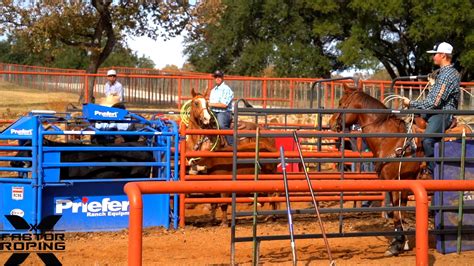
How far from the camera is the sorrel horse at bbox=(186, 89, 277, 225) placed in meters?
10.8

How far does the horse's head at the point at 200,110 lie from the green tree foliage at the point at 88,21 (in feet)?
68.3

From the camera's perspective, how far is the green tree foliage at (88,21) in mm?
31469

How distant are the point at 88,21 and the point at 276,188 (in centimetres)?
3023

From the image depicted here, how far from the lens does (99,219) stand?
981cm

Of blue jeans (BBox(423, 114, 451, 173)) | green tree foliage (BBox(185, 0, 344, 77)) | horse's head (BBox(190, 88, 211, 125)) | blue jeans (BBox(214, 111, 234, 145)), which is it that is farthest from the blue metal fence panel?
green tree foliage (BBox(185, 0, 344, 77))

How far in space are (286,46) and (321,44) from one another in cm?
331

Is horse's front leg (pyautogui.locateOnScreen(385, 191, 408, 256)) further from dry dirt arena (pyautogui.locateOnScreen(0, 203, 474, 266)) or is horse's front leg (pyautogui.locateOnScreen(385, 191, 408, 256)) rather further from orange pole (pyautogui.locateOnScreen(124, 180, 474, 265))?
orange pole (pyautogui.locateOnScreen(124, 180, 474, 265))

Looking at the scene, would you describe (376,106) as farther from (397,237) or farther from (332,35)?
(332,35)

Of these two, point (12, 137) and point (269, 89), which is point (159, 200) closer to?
point (12, 137)

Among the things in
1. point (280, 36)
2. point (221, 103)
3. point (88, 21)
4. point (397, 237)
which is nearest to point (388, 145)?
point (397, 237)

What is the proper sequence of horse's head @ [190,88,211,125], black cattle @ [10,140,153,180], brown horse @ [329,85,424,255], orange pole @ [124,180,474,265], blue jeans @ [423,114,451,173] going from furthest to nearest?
horse's head @ [190,88,211,125]
black cattle @ [10,140,153,180]
brown horse @ [329,85,424,255]
blue jeans @ [423,114,451,173]
orange pole @ [124,180,474,265]

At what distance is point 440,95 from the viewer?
8.73 metres

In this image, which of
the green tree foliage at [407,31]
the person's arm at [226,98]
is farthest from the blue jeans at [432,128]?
the green tree foliage at [407,31]

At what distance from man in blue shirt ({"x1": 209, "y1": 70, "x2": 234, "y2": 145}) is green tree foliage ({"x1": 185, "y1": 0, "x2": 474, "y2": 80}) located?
30734mm
